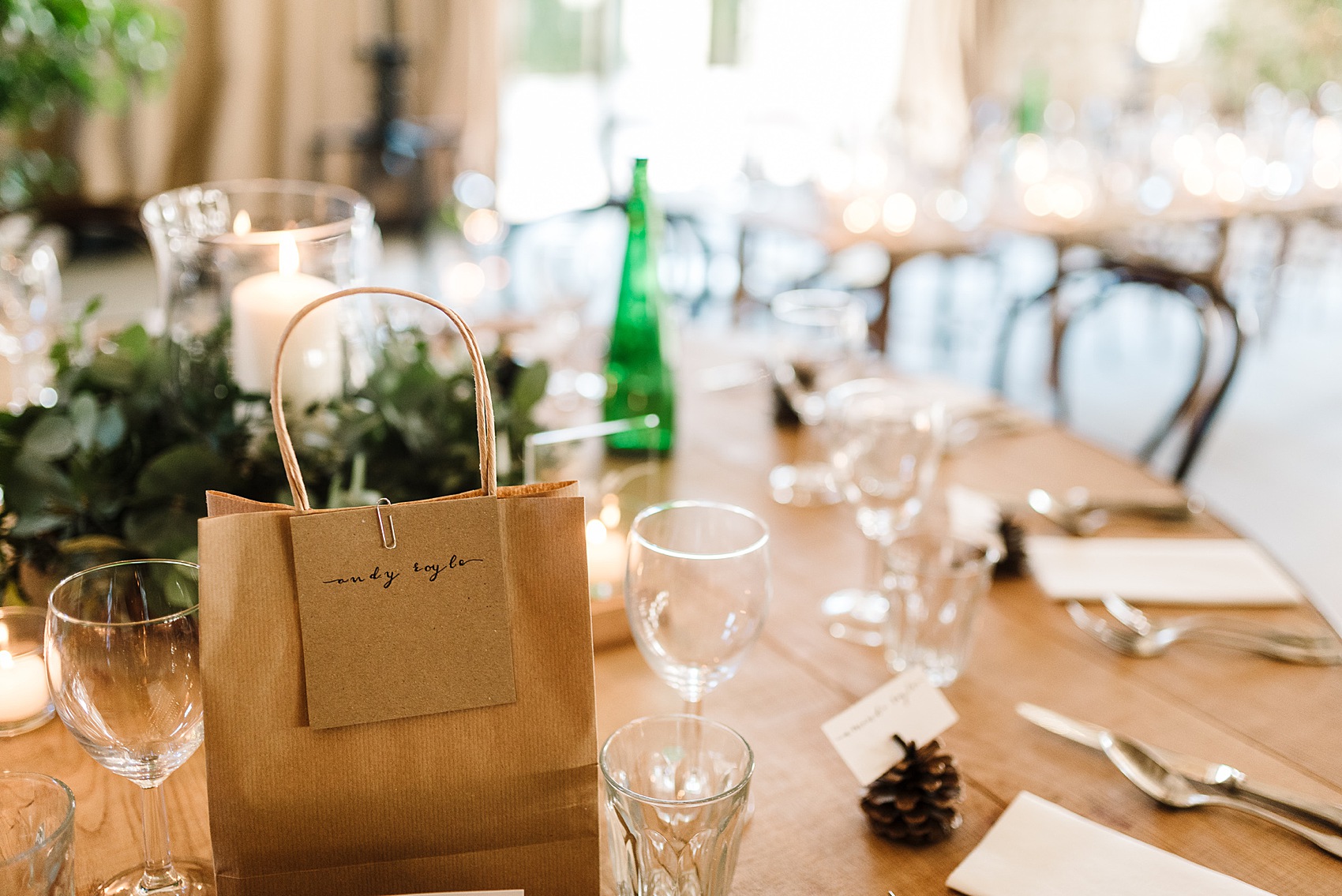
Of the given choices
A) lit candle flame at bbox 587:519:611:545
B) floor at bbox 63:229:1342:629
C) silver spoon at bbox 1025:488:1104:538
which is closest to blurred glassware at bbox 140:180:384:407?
lit candle flame at bbox 587:519:611:545

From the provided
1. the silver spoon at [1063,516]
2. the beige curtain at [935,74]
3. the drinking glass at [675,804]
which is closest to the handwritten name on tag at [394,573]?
the drinking glass at [675,804]

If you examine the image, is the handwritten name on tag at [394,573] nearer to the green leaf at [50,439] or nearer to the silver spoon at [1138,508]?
the green leaf at [50,439]

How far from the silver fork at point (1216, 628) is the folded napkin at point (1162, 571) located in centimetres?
4

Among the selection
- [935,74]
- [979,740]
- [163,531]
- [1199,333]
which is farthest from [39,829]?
[935,74]

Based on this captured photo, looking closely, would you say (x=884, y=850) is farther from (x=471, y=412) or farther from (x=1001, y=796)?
(x=471, y=412)

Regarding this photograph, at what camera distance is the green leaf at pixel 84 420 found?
908mm

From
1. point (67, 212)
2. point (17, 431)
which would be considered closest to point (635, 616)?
point (17, 431)

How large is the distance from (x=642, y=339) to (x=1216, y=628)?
75cm

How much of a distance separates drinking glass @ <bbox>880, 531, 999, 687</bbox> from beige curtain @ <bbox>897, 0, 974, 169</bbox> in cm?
547

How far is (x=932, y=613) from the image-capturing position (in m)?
0.95

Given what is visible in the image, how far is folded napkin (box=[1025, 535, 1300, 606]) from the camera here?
109 cm

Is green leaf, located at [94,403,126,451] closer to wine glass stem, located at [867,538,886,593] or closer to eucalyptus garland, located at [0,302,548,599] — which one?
eucalyptus garland, located at [0,302,548,599]

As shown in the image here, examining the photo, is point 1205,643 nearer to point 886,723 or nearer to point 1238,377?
point 886,723

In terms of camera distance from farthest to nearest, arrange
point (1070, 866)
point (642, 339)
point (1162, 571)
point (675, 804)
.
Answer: point (642, 339)
point (1162, 571)
point (1070, 866)
point (675, 804)
